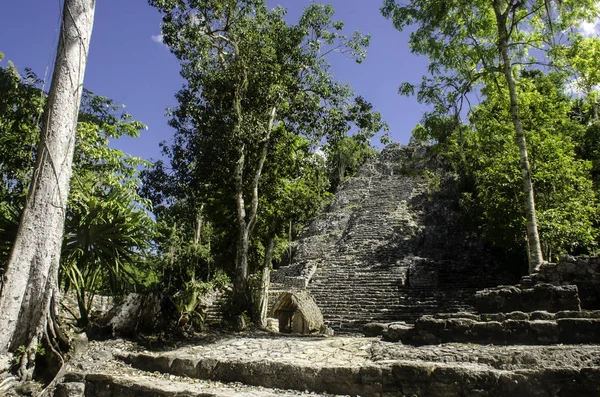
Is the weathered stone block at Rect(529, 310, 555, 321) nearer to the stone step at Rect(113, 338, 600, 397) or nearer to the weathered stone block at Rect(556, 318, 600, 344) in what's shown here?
the weathered stone block at Rect(556, 318, 600, 344)

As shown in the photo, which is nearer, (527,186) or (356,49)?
(527,186)

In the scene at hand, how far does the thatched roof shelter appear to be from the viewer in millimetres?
11414

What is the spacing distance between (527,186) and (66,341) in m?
8.05

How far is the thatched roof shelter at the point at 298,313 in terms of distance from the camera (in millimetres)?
11414

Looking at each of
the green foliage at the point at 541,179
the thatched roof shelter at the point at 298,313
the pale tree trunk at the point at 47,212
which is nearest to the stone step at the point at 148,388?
the pale tree trunk at the point at 47,212

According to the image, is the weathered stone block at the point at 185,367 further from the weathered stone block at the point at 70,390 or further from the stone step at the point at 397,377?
the weathered stone block at the point at 70,390

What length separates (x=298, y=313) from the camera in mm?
12609

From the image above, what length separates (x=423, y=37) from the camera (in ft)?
34.1

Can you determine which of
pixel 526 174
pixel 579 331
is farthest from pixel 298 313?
pixel 579 331

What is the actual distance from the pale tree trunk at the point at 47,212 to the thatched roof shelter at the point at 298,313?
7.42 m

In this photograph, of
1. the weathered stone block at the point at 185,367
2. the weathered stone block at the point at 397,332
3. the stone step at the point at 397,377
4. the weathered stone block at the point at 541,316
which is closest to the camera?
the stone step at the point at 397,377

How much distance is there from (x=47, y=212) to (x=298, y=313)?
903 centimetres

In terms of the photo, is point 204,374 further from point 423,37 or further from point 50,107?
point 423,37

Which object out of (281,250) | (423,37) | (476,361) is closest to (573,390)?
(476,361)
